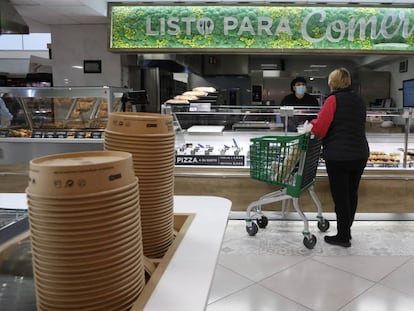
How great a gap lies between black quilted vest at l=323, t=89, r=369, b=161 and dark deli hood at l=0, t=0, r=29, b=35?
11.4 ft

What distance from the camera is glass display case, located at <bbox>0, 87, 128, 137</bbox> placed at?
4.27m

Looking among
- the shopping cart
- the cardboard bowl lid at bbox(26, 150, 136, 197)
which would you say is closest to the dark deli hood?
the shopping cart

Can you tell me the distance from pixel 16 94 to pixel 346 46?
159 inches

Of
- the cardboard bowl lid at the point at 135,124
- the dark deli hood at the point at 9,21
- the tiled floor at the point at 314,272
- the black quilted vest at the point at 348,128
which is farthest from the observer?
the dark deli hood at the point at 9,21

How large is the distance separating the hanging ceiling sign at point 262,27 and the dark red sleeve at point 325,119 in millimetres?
1985

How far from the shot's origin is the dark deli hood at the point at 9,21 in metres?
4.37

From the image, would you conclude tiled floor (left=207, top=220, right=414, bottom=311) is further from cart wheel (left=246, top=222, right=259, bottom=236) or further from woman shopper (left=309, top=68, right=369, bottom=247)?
woman shopper (left=309, top=68, right=369, bottom=247)

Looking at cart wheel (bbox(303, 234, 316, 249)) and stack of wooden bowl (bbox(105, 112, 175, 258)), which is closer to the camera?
stack of wooden bowl (bbox(105, 112, 175, 258))

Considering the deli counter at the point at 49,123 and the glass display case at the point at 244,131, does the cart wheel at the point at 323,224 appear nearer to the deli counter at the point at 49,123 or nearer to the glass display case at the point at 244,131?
the glass display case at the point at 244,131

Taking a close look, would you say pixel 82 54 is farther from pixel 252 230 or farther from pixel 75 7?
pixel 252 230

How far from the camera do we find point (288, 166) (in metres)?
3.77

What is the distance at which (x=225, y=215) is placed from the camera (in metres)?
1.58

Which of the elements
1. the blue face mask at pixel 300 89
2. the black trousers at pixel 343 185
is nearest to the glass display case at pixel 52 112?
the blue face mask at pixel 300 89

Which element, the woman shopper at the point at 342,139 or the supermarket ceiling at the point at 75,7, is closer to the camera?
the woman shopper at the point at 342,139
